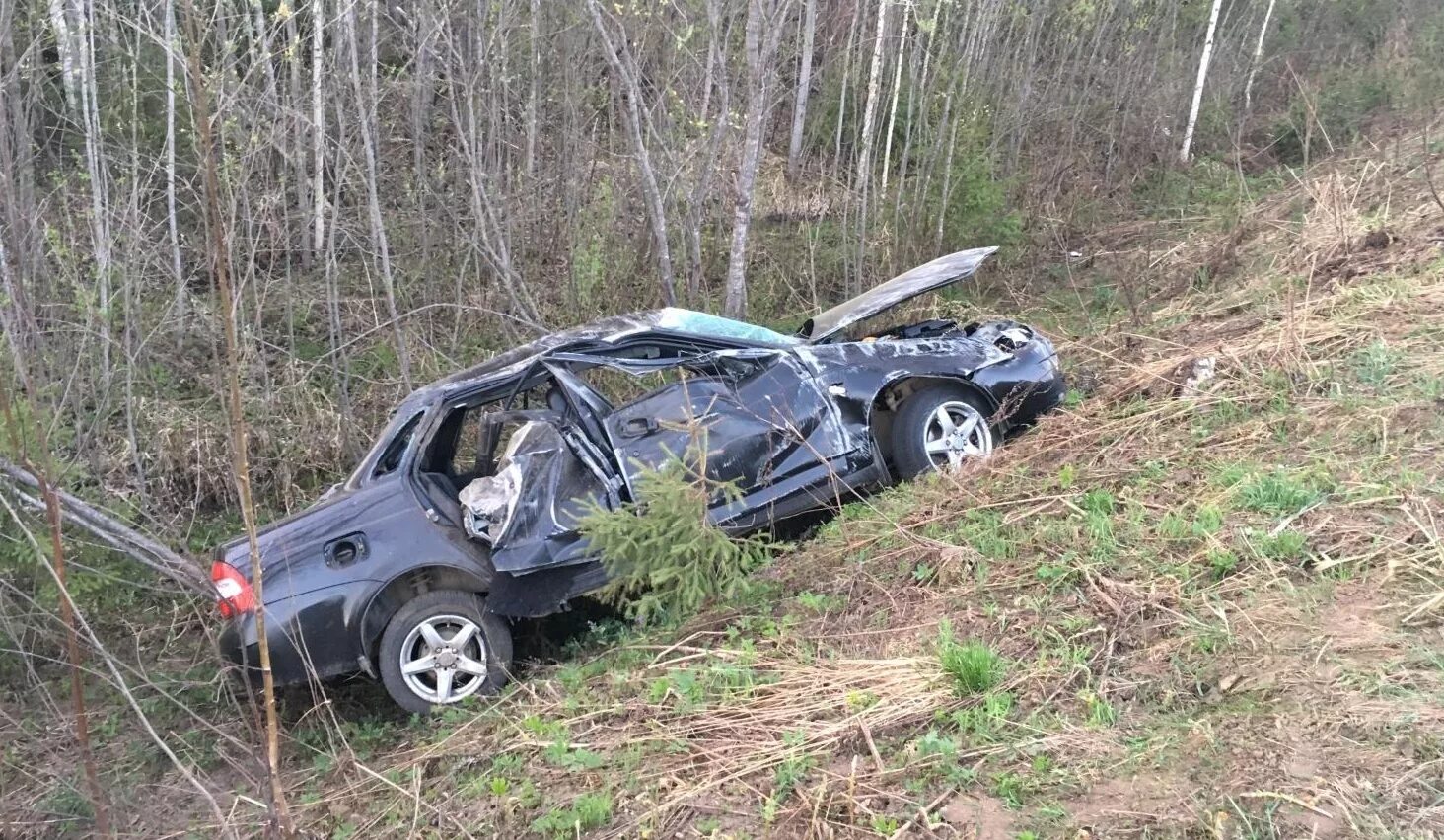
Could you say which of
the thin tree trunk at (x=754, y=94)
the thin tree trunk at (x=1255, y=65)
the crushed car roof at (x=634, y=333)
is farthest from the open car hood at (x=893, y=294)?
the thin tree trunk at (x=1255, y=65)

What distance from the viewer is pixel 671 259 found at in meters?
9.66

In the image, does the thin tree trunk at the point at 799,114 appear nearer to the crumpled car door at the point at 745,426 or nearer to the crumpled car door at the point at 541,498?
the crumpled car door at the point at 745,426

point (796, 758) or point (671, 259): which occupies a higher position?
point (671, 259)

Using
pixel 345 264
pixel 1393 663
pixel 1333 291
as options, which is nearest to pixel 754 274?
pixel 345 264

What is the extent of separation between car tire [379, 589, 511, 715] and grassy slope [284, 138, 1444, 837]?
197 millimetres

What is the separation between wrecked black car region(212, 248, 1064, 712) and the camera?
4902mm

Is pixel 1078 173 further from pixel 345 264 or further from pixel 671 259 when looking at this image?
pixel 345 264

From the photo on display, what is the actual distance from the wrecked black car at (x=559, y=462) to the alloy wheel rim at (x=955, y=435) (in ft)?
0.04

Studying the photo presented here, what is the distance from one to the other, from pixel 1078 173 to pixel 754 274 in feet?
14.6

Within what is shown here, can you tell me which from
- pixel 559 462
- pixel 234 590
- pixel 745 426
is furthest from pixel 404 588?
pixel 745 426

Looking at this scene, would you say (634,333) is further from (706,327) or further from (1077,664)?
(1077,664)

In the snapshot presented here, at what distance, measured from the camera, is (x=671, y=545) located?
14.9ft

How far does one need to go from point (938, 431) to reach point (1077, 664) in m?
2.37

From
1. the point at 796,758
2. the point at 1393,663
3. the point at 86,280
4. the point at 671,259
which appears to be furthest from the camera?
the point at 671,259
